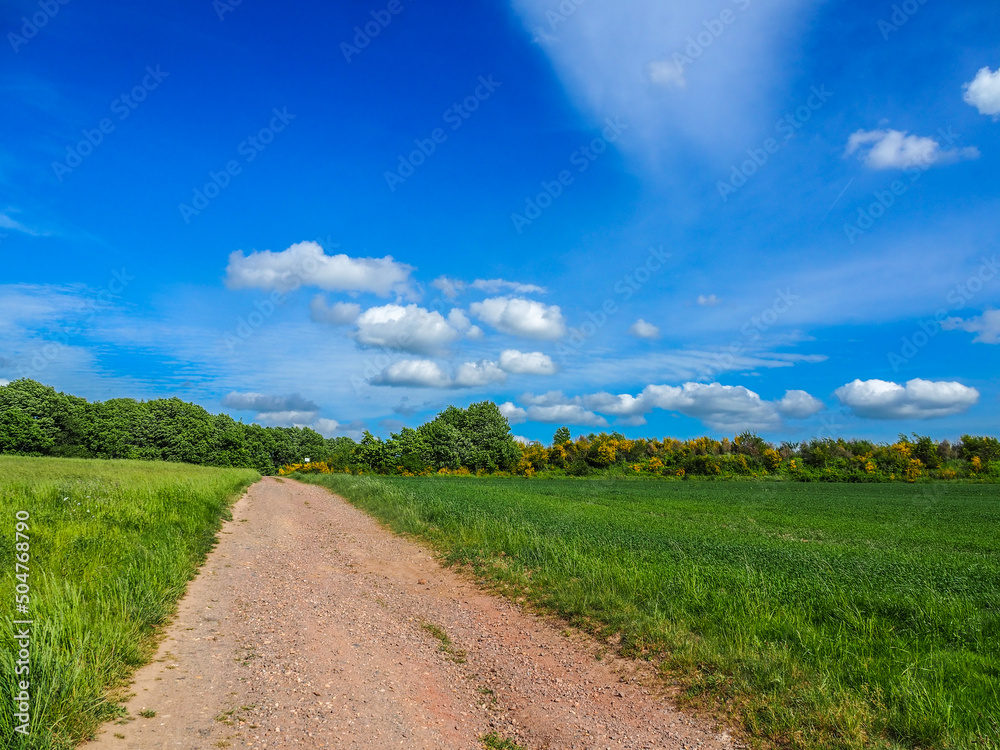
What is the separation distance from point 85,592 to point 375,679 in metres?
4.28

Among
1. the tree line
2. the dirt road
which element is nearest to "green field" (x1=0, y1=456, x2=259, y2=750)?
the dirt road

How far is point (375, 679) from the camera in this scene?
18.9ft

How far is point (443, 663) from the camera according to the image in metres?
6.58

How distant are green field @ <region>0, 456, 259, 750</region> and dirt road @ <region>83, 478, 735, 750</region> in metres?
0.30

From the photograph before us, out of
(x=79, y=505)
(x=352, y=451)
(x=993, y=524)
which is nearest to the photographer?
(x=79, y=505)

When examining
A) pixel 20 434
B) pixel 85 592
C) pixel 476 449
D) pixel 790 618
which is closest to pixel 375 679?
pixel 85 592

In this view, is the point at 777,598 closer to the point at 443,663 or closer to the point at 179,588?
the point at 443,663

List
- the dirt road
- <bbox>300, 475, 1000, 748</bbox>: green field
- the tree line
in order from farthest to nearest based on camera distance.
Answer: the tree line, <bbox>300, 475, 1000, 748</bbox>: green field, the dirt road

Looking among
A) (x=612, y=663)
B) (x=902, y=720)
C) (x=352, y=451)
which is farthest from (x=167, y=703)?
(x=352, y=451)

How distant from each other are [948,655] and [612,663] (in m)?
3.87

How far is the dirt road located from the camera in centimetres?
469

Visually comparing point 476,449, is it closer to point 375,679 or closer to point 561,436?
point 561,436

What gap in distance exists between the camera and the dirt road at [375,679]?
4688 millimetres

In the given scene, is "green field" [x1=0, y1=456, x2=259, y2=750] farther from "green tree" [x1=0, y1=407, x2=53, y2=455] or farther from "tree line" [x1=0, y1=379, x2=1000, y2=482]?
"green tree" [x1=0, y1=407, x2=53, y2=455]
